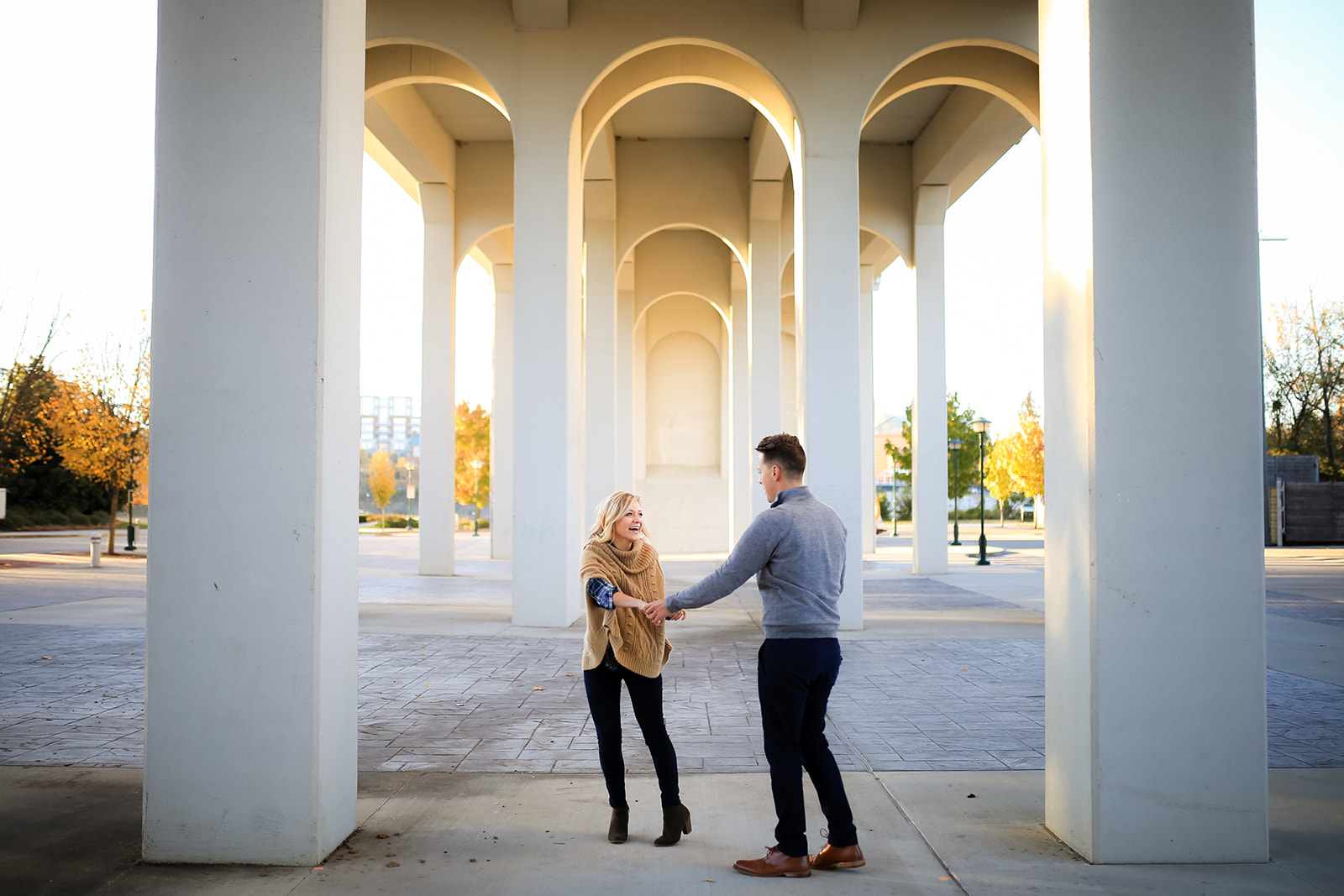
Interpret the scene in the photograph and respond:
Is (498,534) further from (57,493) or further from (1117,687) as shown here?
(57,493)

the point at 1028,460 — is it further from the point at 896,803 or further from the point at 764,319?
the point at 896,803

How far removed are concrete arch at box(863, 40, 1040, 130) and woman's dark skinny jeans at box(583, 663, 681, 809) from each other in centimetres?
1234

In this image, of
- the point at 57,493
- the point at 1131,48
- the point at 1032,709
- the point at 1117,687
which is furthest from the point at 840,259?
the point at 57,493

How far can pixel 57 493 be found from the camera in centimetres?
4456

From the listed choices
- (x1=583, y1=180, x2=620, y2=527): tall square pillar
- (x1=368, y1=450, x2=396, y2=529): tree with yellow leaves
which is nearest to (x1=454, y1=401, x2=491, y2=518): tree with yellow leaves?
(x1=368, y1=450, x2=396, y2=529): tree with yellow leaves

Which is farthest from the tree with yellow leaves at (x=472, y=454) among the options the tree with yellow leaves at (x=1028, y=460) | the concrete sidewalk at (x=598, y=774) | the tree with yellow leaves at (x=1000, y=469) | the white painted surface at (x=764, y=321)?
the concrete sidewalk at (x=598, y=774)

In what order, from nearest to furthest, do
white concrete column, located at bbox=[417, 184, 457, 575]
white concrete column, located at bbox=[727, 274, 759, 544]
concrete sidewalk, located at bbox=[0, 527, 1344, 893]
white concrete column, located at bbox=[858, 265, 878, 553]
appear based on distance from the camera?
concrete sidewalk, located at bbox=[0, 527, 1344, 893]
white concrete column, located at bbox=[417, 184, 457, 575]
white concrete column, located at bbox=[727, 274, 759, 544]
white concrete column, located at bbox=[858, 265, 878, 553]

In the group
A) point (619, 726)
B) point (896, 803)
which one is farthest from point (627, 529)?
point (896, 803)

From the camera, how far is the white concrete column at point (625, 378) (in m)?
26.3

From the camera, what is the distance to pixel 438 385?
66.7 ft

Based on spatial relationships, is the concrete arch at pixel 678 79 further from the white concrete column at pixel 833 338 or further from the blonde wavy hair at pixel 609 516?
the blonde wavy hair at pixel 609 516

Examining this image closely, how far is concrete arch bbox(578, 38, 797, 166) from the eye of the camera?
14188 mm

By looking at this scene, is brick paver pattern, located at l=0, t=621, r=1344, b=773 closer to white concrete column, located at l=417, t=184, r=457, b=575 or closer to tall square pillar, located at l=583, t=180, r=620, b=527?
white concrete column, located at l=417, t=184, r=457, b=575

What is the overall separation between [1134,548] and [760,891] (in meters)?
2.33
